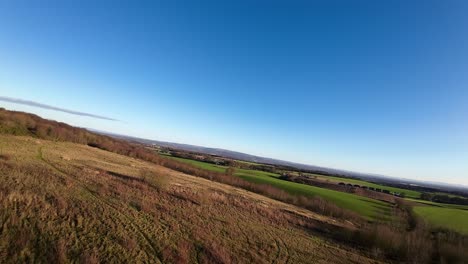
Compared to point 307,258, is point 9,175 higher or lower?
higher

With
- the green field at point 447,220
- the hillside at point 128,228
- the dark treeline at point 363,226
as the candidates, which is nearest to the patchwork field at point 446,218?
the green field at point 447,220

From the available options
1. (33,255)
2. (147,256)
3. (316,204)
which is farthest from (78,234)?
(316,204)

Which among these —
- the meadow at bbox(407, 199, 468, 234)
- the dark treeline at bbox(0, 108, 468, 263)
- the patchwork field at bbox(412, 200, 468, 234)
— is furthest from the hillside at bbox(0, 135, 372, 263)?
the patchwork field at bbox(412, 200, 468, 234)

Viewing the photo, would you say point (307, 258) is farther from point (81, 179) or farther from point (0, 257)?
point (81, 179)

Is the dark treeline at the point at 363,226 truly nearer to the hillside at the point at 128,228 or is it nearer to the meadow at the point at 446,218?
the meadow at the point at 446,218

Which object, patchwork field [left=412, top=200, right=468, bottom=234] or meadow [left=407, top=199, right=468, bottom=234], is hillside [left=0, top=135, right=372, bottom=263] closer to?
meadow [left=407, top=199, right=468, bottom=234]

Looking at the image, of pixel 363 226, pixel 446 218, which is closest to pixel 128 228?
pixel 363 226
